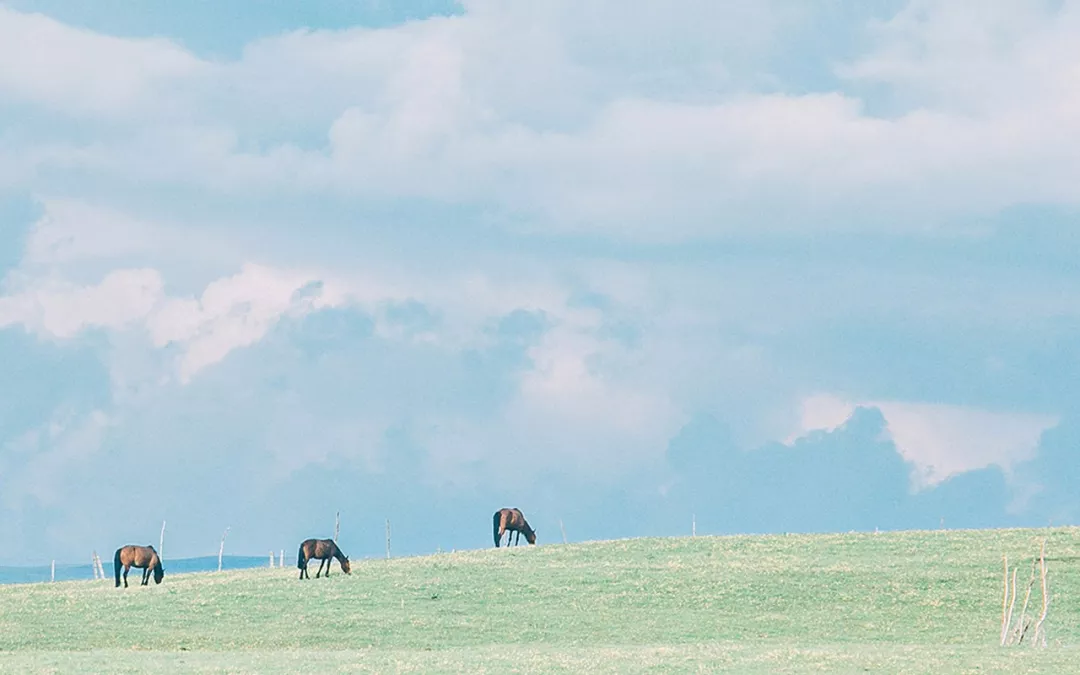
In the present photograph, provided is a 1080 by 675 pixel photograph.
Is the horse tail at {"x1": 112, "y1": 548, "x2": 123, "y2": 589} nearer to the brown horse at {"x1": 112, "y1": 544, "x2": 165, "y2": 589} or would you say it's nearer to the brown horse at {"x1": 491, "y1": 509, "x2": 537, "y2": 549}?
the brown horse at {"x1": 112, "y1": 544, "x2": 165, "y2": 589}

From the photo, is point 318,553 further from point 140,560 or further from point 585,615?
point 585,615

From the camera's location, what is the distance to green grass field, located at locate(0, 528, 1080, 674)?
26.7 meters

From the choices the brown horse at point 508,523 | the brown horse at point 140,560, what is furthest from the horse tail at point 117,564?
the brown horse at point 508,523

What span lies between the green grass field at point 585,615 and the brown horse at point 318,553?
0.64m

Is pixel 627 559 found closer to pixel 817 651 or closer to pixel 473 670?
pixel 817 651

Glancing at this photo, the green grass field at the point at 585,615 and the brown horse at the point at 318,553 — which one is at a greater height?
the brown horse at the point at 318,553

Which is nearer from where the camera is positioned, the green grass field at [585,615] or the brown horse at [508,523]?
the green grass field at [585,615]

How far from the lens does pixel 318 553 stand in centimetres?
4684

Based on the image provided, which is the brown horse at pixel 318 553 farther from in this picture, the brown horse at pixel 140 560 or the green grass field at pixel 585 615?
the brown horse at pixel 140 560

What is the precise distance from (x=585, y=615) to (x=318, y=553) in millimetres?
12336

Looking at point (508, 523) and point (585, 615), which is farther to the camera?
point (508, 523)

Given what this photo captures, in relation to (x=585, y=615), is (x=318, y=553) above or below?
above

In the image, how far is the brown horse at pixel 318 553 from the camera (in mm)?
46188

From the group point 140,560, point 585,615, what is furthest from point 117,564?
point 585,615
